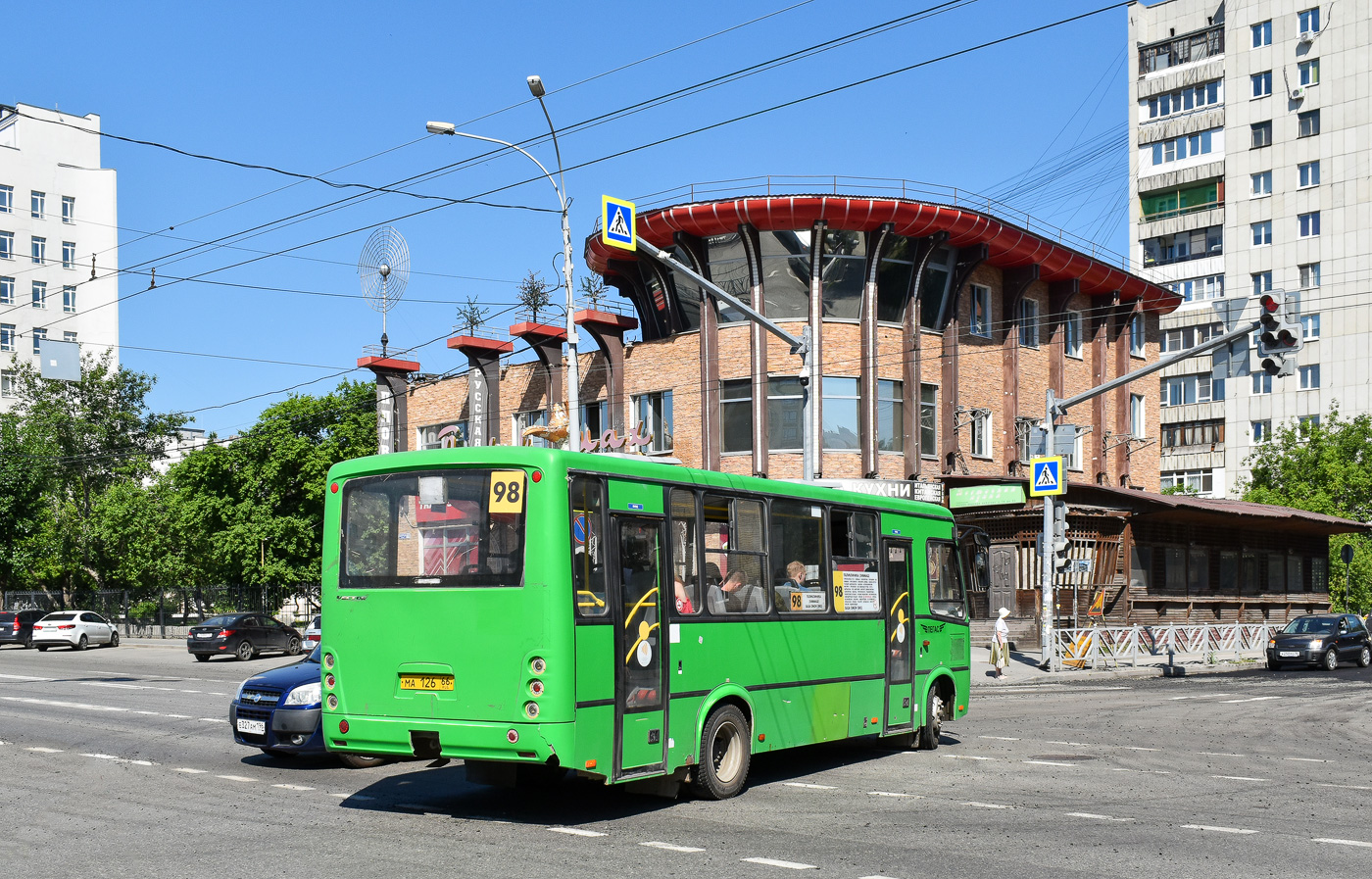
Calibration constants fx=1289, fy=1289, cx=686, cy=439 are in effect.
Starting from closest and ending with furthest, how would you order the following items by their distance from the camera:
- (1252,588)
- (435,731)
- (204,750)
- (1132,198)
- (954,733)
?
1. (435,731)
2. (204,750)
3. (954,733)
4. (1252,588)
5. (1132,198)

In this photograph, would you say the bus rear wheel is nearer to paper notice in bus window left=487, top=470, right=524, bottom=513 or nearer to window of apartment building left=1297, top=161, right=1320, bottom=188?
paper notice in bus window left=487, top=470, right=524, bottom=513

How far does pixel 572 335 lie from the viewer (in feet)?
92.5

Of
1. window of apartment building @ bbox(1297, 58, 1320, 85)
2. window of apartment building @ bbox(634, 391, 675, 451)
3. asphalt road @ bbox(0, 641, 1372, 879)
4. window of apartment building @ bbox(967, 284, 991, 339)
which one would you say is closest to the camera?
asphalt road @ bbox(0, 641, 1372, 879)

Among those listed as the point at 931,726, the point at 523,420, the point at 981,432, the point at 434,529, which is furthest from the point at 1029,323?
the point at 434,529

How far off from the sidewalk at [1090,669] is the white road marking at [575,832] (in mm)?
18744

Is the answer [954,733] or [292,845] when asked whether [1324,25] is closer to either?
[954,733]

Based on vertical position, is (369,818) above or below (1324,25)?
below

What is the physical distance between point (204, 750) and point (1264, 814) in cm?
1123

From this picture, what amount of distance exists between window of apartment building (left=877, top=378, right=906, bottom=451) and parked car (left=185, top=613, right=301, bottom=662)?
1909cm

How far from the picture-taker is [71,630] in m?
46.9

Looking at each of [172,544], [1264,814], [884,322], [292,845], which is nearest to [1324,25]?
[884,322]

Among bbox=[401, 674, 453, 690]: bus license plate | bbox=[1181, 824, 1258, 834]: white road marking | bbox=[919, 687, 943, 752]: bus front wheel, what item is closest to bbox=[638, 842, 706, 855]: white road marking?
bbox=[401, 674, 453, 690]: bus license plate

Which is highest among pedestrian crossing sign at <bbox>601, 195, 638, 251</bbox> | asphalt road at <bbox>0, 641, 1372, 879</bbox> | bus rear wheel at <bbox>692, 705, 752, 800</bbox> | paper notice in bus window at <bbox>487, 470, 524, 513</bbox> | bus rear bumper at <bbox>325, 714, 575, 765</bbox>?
pedestrian crossing sign at <bbox>601, 195, 638, 251</bbox>

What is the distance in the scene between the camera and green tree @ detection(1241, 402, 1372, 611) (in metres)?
58.7
